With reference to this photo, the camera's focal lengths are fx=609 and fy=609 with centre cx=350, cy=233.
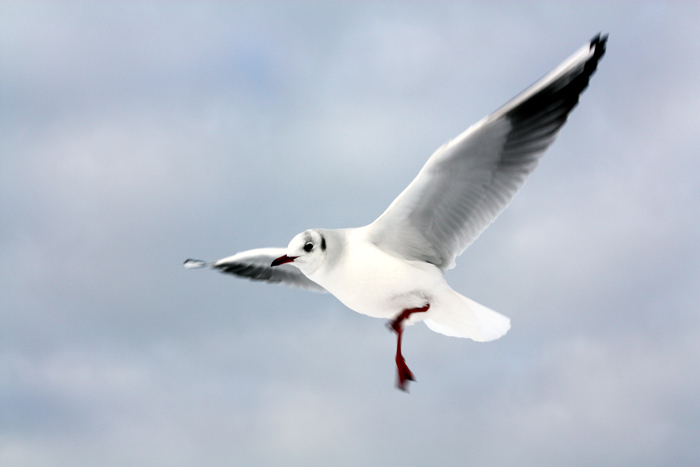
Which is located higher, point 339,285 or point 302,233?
point 302,233

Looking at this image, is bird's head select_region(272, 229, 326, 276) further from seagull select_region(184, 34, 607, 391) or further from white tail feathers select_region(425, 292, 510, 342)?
white tail feathers select_region(425, 292, 510, 342)

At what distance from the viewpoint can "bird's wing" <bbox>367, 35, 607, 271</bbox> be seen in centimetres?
299

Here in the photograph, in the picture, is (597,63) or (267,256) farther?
(267,256)

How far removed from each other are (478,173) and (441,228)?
38 centimetres

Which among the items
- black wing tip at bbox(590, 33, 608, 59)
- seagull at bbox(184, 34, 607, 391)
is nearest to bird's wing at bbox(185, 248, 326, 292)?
seagull at bbox(184, 34, 607, 391)

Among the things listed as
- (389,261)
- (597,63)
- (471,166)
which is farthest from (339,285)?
(597,63)

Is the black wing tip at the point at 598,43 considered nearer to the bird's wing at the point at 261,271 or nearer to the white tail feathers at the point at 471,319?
the white tail feathers at the point at 471,319

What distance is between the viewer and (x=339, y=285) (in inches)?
127

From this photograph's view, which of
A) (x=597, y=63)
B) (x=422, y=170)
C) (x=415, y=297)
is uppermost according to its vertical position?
(x=597, y=63)

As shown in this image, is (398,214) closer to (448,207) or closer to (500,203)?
(448,207)

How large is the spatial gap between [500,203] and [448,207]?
0.94 ft

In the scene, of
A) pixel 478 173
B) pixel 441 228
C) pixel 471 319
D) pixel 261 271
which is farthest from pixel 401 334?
pixel 261 271

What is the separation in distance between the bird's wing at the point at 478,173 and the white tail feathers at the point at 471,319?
0.27 m

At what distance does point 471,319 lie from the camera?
3.44m
